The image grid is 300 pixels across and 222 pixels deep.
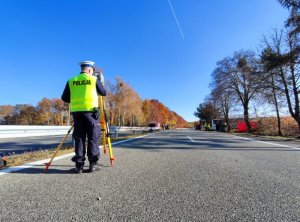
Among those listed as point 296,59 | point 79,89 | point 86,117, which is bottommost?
point 86,117

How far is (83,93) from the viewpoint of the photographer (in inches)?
177

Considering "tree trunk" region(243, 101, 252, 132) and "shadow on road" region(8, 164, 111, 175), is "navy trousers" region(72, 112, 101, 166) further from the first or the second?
"tree trunk" region(243, 101, 252, 132)

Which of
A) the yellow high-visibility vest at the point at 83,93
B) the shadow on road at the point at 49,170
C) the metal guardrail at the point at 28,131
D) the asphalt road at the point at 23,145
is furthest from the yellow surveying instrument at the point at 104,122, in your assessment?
the metal guardrail at the point at 28,131

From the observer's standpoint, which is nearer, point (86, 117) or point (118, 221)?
point (118, 221)

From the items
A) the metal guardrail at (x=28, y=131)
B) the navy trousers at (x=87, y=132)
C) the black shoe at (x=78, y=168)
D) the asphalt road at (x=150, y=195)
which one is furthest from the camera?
the metal guardrail at (x=28, y=131)

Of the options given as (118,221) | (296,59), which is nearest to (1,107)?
(296,59)

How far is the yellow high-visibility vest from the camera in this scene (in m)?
4.45

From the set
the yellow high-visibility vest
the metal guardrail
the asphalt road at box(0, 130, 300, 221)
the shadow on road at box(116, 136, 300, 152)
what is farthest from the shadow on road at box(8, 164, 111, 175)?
the metal guardrail

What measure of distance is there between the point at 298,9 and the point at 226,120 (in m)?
36.0

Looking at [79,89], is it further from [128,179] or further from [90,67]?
[128,179]

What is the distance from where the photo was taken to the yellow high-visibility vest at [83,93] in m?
4.45

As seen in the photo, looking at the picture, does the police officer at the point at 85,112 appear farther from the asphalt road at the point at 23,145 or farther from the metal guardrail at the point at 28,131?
the metal guardrail at the point at 28,131

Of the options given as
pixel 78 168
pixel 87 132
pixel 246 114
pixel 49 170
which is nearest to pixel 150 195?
pixel 78 168

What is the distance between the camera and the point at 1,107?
4732 inches
